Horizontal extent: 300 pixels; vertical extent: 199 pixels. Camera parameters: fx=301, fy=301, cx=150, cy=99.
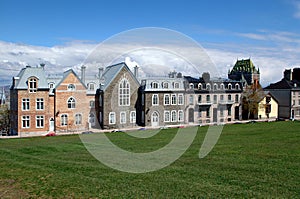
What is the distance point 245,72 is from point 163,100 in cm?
3646

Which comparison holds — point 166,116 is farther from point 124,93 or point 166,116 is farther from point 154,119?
point 124,93

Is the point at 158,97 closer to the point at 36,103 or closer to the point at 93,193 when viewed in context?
the point at 36,103

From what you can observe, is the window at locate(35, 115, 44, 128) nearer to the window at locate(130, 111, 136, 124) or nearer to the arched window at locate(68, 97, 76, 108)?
the arched window at locate(68, 97, 76, 108)

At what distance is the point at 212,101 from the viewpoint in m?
52.8

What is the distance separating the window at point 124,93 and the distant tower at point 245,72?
35.8 meters

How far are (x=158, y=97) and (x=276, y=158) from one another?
2941cm

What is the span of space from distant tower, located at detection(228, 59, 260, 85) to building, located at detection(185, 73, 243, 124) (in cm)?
1741

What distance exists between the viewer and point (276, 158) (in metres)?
18.0

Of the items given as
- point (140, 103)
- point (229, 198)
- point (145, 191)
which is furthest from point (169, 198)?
point (140, 103)

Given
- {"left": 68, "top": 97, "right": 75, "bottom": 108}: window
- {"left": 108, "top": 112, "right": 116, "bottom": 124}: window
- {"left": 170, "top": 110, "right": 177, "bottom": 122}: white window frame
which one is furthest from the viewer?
{"left": 170, "top": 110, "right": 177, "bottom": 122}: white window frame

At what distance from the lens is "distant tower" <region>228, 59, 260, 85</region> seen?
73125 mm

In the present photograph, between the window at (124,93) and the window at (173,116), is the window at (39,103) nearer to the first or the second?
the window at (124,93)

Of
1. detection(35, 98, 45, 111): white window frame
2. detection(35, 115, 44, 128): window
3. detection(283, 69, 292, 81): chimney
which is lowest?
detection(35, 115, 44, 128): window

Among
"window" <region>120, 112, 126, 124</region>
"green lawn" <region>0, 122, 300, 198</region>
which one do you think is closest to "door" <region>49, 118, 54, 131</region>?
"window" <region>120, 112, 126, 124</region>
